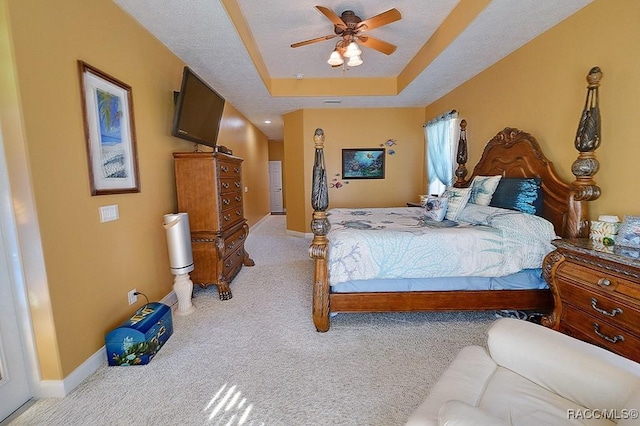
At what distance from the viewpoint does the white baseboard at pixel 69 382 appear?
1.64 m

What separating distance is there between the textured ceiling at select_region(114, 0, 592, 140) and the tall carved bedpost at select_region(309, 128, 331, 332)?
4.63 ft

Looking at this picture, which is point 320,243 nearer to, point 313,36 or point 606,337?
point 606,337

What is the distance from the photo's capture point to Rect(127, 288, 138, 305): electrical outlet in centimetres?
228

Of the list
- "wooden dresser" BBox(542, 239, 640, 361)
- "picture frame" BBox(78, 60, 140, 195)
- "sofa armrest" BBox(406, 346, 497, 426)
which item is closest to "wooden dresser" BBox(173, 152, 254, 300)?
"picture frame" BBox(78, 60, 140, 195)

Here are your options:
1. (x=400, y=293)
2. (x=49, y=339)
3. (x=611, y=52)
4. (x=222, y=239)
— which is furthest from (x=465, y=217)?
(x=49, y=339)

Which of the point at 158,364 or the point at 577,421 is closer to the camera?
the point at 577,421

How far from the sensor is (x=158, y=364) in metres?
1.92

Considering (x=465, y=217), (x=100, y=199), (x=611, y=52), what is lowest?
(x=465, y=217)

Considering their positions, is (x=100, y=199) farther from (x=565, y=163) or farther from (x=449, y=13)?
(x=565, y=163)

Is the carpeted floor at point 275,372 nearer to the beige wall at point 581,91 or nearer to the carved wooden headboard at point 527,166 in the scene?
the carved wooden headboard at point 527,166

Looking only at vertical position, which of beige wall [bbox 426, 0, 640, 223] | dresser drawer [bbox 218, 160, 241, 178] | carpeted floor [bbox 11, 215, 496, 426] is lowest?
carpeted floor [bbox 11, 215, 496, 426]

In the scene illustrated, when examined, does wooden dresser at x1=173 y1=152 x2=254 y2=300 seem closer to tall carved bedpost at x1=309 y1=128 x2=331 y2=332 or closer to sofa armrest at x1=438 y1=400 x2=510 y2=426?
tall carved bedpost at x1=309 y1=128 x2=331 y2=332

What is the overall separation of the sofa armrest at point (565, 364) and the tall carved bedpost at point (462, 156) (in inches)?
123

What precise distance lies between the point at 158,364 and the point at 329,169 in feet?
14.2
